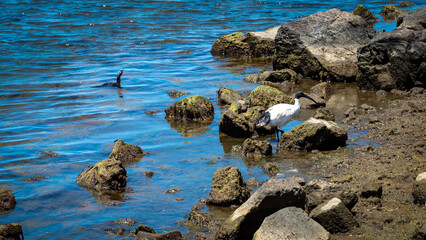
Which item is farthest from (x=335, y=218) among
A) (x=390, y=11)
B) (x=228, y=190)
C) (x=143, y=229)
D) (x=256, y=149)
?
(x=390, y=11)

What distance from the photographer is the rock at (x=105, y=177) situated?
720 centimetres

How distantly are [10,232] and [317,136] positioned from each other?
15.7ft

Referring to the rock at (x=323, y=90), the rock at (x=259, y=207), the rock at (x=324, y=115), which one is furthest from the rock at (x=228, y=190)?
the rock at (x=323, y=90)

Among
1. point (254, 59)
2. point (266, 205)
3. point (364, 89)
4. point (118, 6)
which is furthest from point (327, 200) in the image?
point (118, 6)

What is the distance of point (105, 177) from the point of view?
718 cm

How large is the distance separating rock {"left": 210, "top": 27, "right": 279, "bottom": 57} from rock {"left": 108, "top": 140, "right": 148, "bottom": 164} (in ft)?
31.3

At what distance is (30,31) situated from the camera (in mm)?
23359

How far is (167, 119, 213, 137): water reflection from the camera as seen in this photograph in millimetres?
9887

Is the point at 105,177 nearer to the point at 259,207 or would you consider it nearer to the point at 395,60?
the point at 259,207

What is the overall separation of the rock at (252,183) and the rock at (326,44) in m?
6.69

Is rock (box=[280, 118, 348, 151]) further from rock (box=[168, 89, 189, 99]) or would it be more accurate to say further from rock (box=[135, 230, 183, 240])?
rock (box=[168, 89, 189, 99])

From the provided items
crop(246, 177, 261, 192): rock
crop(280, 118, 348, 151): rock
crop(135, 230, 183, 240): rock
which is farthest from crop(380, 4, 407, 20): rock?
crop(135, 230, 183, 240): rock

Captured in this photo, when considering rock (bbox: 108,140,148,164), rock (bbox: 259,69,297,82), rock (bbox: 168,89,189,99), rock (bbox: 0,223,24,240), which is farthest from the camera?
rock (bbox: 259,69,297,82)

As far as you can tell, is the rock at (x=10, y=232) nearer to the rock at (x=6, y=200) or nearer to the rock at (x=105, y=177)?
the rock at (x=6, y=200)
